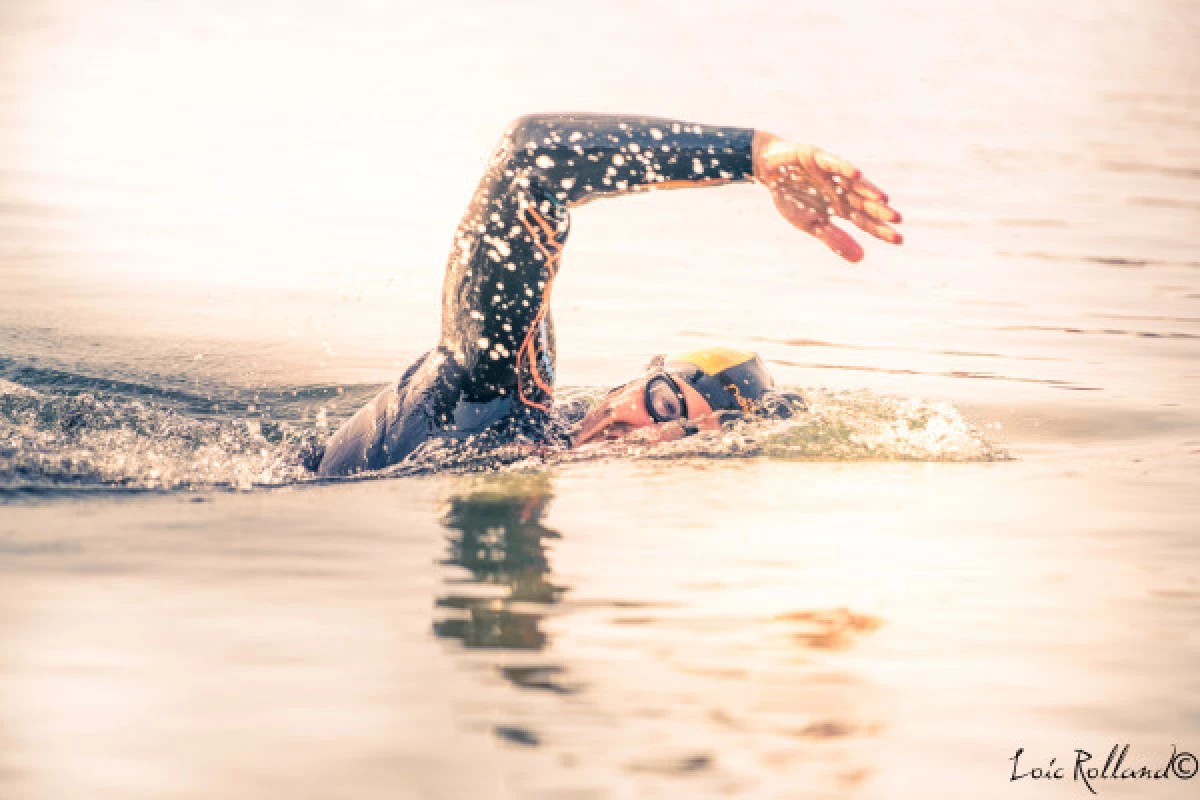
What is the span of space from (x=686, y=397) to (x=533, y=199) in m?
0.96

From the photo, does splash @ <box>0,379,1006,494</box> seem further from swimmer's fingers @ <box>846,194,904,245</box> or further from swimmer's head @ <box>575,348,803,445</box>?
swimmer's fingers @ <box>846,194,904,245</box>

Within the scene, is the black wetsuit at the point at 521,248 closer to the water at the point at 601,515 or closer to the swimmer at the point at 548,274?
the swimmer at the point at 548,274

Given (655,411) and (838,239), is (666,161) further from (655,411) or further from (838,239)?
(655,411)

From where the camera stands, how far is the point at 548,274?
5.94m

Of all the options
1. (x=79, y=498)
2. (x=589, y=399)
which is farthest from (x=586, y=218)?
(x=79, y=498)

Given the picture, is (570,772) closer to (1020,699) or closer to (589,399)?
(1020,699)

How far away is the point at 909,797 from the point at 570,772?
27.4 inches

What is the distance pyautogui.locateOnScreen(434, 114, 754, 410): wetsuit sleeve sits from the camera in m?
5.71
